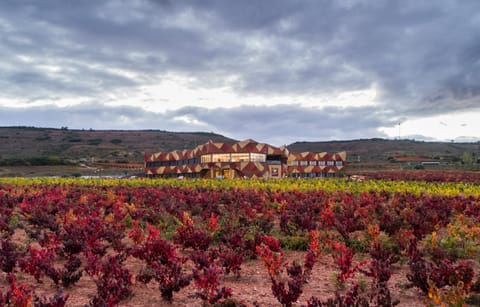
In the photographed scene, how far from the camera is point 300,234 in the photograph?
37.8ft

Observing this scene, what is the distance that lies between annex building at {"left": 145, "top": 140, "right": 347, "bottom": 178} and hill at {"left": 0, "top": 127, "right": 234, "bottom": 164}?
37448 millimetres

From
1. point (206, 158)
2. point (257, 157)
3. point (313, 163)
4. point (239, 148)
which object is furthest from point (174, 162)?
point (313, 163)

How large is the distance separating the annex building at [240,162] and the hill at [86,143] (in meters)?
37.4

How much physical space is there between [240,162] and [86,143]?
96.4 meters

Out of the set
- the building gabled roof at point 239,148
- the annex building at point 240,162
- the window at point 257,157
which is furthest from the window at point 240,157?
the window at point 257,157

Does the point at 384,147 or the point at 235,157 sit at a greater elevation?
the point at 384,147

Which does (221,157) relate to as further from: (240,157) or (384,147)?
(384,147)

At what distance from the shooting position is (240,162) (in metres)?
53.8

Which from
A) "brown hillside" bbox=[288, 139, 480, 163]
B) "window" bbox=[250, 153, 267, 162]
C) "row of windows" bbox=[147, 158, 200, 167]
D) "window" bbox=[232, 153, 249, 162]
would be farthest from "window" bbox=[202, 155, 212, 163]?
"brown hillside" bbox=[288, 139, 480, 163]

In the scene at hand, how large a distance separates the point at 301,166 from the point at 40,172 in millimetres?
49315

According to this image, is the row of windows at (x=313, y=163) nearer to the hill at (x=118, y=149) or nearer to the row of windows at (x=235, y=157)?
the row of windows at (x=235, y=157)

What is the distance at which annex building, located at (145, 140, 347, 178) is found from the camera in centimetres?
5438

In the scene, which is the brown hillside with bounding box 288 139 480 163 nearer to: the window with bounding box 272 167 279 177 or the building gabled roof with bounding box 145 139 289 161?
the building gabled roof with bounding box 145 139 289 161

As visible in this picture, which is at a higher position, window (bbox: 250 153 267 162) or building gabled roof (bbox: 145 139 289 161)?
building gabled roof (bbox: 145 139 289 161)
